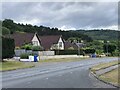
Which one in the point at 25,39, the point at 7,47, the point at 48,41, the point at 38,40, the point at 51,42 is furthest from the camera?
the point at 51,42

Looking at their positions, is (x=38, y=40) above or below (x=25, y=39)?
below

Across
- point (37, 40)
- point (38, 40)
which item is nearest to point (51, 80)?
point (37, 40)

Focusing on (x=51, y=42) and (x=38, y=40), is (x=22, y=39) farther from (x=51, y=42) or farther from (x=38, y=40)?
(x=51, y=42)

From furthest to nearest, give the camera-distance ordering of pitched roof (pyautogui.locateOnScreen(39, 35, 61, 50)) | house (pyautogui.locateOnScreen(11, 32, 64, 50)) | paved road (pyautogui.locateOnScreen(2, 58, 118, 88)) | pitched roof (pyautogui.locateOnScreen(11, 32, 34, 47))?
pitched roof (pyautogui.locateOnScreen(39, 35, 61, 50)) → house (pyautogui.locateOnScreen(11, 32, 64, 50)) → pitched roof (pyautogui.locateOnScreen(11, 32, 34, 47)) → paved road (pyautogui.locateOnScreen(2, 58, 118, 88))

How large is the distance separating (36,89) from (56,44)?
90.4 metres

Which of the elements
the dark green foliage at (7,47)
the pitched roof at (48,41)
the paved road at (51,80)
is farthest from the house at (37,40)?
the paved road at (51,80)

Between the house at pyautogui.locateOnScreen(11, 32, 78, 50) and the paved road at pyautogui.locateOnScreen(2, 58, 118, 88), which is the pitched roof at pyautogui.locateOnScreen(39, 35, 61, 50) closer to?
the house at pyautogui.locateOnScreen(11, 32, 78, 50)

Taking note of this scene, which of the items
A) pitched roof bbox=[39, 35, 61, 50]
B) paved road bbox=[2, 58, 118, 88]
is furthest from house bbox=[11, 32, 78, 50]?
paved road bbox=[2, 58, 118, 88]

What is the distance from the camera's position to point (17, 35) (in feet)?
327

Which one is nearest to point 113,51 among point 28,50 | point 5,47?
point 28,50

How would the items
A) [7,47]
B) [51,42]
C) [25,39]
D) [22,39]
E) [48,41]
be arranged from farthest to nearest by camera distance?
[51,42], [48,41], [25,39], [22,39], [7,47]

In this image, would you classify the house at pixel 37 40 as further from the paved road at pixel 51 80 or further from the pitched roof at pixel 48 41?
the paved road at pixel 51 80

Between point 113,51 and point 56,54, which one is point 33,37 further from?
point 113,51

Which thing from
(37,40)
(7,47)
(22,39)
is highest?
(22,39)
